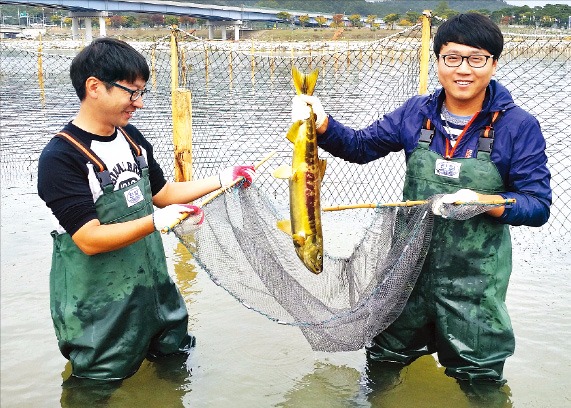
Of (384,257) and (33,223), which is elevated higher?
(384,257)

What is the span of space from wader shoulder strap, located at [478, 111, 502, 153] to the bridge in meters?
64.8

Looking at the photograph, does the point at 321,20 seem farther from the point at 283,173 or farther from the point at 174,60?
the point at 283,173

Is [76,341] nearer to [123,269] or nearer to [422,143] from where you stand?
[123,269]

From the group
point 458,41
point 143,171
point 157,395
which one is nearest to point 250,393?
point 157,395

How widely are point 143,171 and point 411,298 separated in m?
2.06

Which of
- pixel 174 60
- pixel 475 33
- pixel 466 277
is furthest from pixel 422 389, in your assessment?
pixel 174 60

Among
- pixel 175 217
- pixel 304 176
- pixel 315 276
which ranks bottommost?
pixel 315 276

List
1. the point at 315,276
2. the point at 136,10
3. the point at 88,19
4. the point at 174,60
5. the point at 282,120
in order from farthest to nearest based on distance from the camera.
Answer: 1. the point at 88,19
2. the point at 136,10
3. the point at 282,120
4. the point at 174,60
5. the point at 315,276

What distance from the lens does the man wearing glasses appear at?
375 centimetres

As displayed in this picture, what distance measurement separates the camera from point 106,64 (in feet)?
12.6

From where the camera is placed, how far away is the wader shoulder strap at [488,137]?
384cm

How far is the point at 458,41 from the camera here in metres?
3.85

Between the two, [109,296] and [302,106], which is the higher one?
Result: [302,106]

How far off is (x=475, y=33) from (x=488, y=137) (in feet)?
2.09
